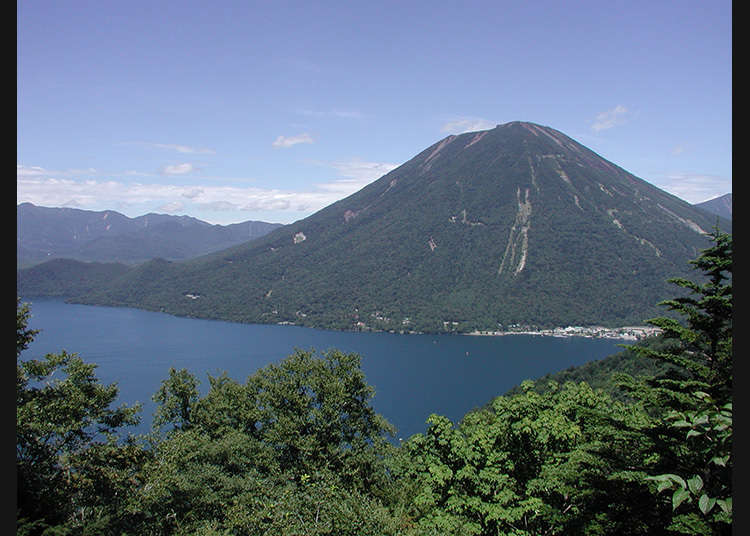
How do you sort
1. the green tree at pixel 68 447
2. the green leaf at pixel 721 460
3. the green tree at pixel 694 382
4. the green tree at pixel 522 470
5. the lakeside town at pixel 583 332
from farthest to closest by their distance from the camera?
the lakeside town at pixel 583 332
the green tree at pixel 68 447
the green tree at pixel 522 470
the green tree at pixel 694 382
the green leaf at pixel 721 460

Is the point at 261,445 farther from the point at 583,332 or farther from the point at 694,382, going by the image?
the point at 583,332

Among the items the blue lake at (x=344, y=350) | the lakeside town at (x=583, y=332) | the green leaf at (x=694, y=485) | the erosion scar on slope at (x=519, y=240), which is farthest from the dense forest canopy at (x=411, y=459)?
the erosion scar on slope at (x=519, y=240)

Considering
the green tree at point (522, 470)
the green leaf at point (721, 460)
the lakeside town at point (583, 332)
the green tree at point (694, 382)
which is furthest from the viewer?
the lakeside town at point (583, 332)

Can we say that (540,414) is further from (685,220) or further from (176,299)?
(685,220)

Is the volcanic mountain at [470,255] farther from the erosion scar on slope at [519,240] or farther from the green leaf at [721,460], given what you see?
the green leaf at [721,460]

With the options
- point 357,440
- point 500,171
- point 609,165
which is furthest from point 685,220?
point 357,440

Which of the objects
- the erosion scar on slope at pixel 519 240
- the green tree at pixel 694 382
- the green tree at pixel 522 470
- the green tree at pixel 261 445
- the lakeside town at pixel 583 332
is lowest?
the lakeside town at pixel 583 332

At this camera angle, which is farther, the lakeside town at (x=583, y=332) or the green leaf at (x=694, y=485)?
the lakeside town at (x=583, y=332)

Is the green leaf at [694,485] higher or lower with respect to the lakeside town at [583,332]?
higher
